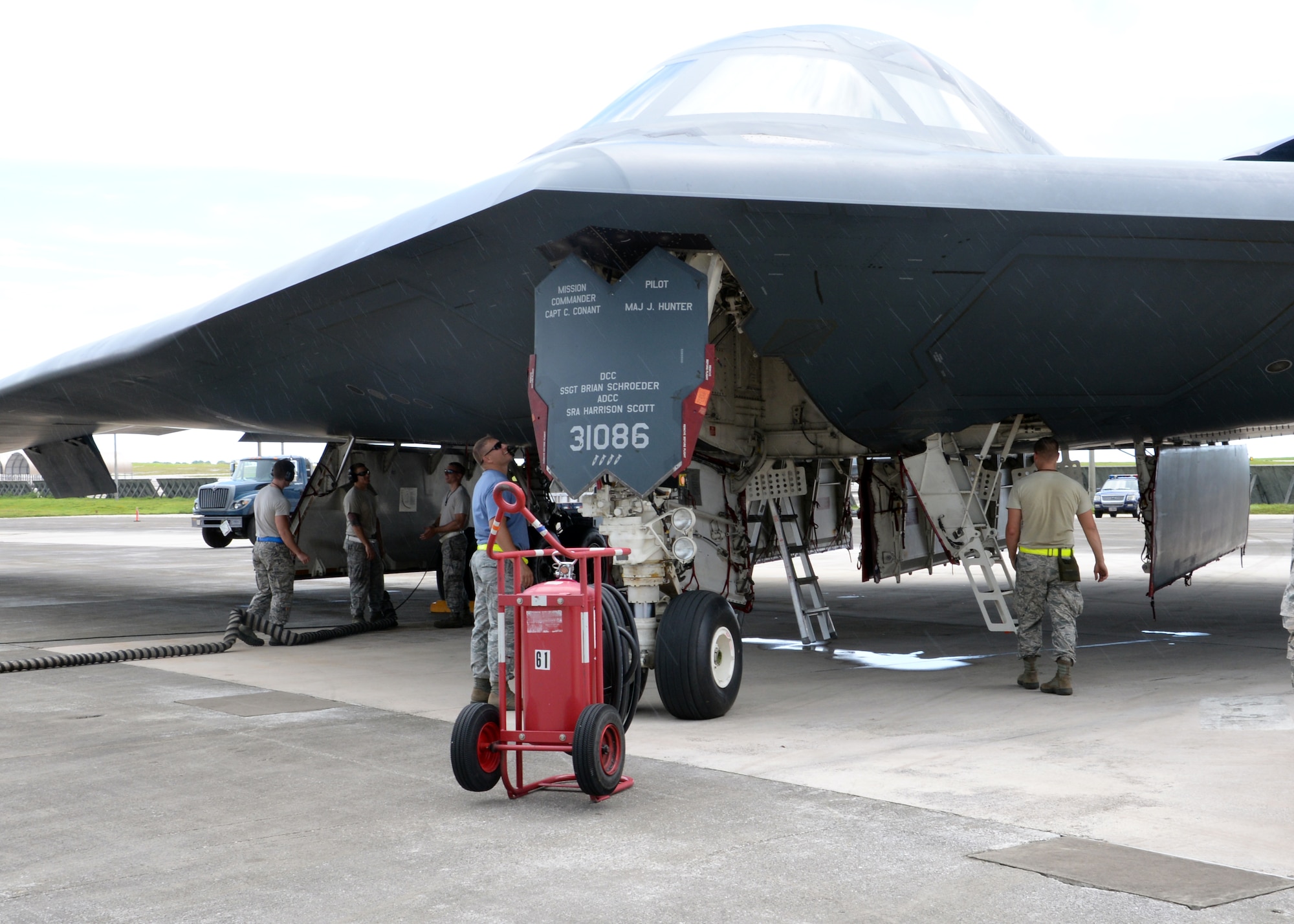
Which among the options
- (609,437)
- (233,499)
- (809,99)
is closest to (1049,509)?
(609,437)

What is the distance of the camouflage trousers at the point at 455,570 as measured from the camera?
45.3 feet

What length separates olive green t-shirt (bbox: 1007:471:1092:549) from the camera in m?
8.25

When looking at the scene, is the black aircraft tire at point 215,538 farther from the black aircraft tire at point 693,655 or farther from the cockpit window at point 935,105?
the black aircraft tire at point 693,655

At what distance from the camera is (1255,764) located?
5.78m

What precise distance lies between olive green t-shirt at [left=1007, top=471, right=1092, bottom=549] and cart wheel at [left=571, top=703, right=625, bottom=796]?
4.23 metres

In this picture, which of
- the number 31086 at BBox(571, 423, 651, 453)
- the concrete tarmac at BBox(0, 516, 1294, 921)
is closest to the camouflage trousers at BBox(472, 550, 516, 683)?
the concrete tarmac at BBox(0, 516, 1294, 921)

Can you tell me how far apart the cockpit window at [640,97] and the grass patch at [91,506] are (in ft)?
163

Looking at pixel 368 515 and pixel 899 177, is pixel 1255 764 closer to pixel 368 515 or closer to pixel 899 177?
pixel 899 177

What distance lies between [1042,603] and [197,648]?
756cm

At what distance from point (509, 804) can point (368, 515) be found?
862cm

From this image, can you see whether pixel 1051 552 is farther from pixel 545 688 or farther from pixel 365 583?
pixel 365 583

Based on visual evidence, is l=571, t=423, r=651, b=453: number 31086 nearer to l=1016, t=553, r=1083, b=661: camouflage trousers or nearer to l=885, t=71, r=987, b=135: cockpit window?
l=1016, t=553, r=1083, b=661: camouflage trousers

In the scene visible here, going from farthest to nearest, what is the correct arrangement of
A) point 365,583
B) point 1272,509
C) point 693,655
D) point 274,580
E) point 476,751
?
point 1272,509 < point 365,583 < point 274,580 < point 693,655 < point 476,751

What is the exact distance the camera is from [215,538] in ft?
98.5
